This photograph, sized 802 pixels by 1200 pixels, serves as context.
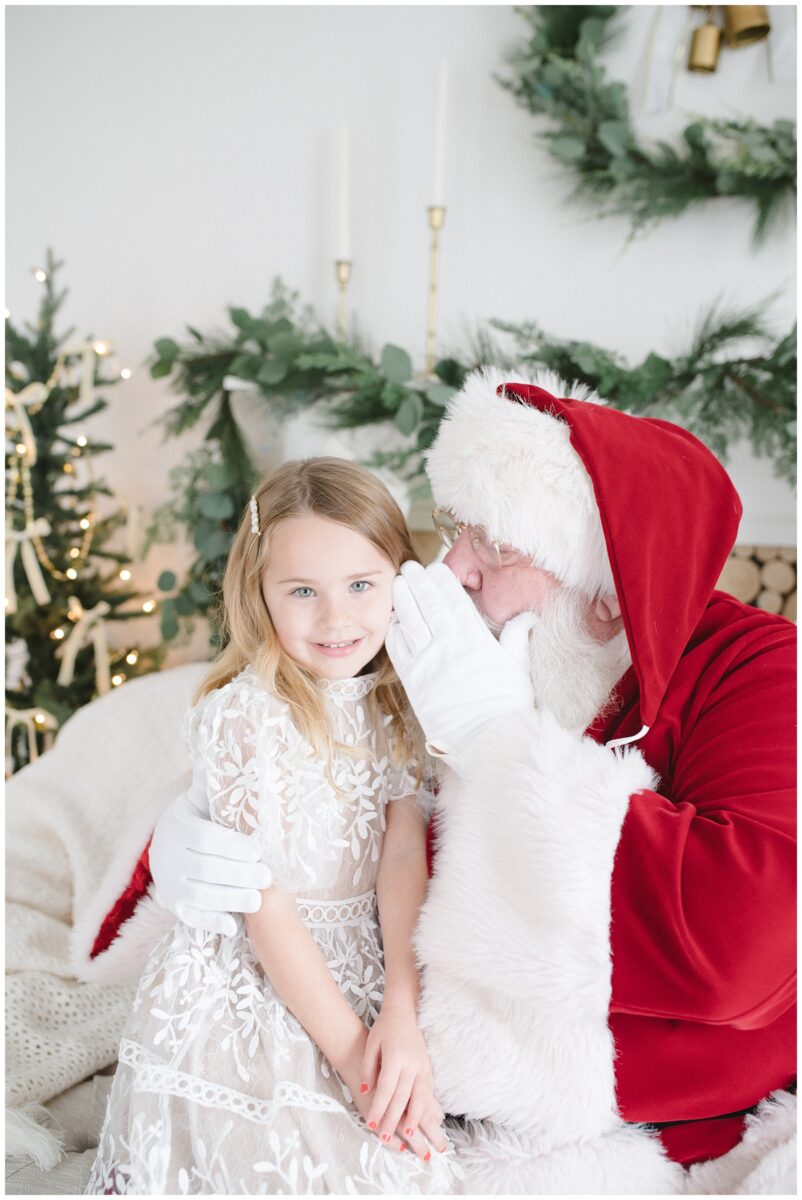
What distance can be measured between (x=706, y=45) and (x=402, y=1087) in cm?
250

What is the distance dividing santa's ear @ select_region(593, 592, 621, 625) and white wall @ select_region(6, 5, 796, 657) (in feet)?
4.40

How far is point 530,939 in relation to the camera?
1.02 metres

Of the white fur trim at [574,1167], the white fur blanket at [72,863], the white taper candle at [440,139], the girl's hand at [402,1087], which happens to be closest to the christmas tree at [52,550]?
the white fur blanket at [72,863]

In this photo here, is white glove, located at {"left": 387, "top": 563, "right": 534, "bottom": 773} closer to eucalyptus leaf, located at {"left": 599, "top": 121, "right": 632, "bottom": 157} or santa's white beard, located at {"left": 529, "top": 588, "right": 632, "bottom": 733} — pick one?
santa's white beard, located at {"left": 529, "top": 588, "right": 632, "bottom": 733}

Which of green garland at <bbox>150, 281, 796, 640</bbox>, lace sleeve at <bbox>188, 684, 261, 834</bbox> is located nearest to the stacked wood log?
Answer: green garland at <bbox>150, 281, 796, 640</bbox>

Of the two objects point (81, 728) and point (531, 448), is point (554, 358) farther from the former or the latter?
point (81, 728)

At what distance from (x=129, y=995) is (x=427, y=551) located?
1335 millimetres

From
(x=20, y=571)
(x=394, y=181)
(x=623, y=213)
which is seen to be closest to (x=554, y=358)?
(x=623, y=213)

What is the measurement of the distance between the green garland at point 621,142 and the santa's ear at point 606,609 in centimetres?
150

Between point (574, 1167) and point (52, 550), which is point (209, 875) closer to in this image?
point (574, 1167)

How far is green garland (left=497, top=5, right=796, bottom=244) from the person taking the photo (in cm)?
225

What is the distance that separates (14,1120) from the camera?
138 centimetres

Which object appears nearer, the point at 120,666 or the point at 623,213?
the point at 623,213

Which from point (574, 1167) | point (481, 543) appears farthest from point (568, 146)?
point (574, 1167)
